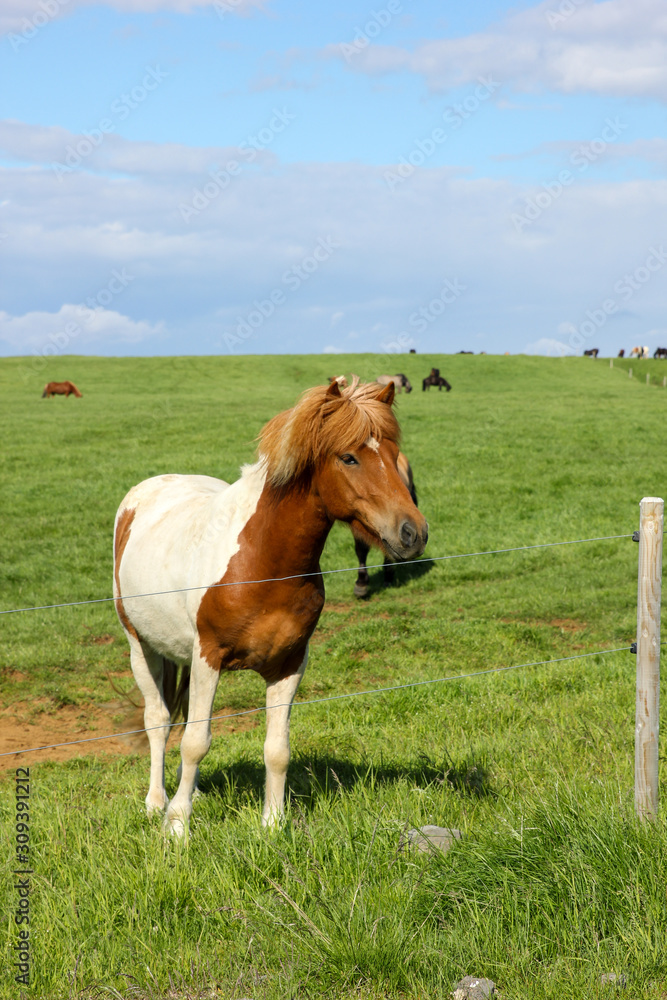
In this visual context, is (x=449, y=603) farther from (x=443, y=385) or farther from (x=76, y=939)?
(x=443, y=385)

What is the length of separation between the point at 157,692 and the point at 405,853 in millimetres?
2716

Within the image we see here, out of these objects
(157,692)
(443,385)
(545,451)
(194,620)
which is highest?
(443,385)

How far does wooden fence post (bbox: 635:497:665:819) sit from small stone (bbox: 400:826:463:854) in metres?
0.91

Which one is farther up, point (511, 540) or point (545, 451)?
point (545, 451)

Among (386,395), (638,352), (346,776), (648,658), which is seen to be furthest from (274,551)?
(638,352)

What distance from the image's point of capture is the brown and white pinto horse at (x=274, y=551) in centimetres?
412

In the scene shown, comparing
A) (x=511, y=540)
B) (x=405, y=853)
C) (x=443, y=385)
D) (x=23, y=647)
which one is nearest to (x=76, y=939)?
(x=405, y=853)

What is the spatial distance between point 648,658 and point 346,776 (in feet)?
7.68

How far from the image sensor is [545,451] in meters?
21.0

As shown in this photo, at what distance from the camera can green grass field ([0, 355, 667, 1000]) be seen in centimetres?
319

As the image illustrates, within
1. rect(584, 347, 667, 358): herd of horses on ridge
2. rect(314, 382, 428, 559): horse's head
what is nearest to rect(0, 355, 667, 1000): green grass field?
rect(314, 382, 428, 559): horse's head

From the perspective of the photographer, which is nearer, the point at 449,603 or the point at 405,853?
the point at 405,853

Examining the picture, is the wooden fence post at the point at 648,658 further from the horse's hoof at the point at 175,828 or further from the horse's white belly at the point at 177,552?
the horse's hoof at the point at 175,828

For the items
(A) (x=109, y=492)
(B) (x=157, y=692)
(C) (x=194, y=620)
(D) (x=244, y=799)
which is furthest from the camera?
(A) (x=109, y=492)
